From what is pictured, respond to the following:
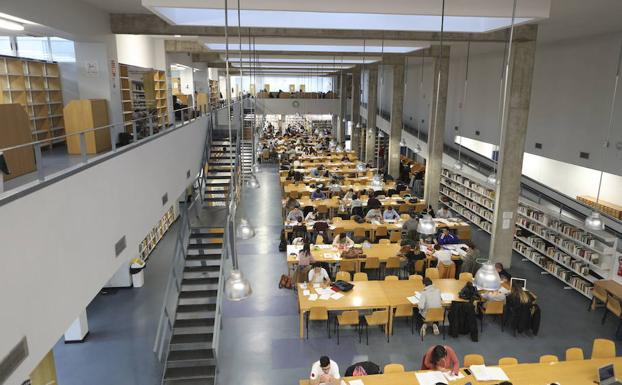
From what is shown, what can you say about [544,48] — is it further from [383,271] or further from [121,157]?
[121,157]

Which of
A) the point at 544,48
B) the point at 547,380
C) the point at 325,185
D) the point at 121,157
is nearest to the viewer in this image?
the point at 547,380

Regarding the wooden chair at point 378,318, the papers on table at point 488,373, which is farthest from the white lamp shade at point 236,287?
the wooden chair at point 378,318

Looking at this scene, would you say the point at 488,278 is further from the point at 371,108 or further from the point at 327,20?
the point at 371,108

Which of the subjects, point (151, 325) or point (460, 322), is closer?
point (460, 322)

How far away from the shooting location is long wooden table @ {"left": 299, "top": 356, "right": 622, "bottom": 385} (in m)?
5.32

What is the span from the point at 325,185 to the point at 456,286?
8375mm

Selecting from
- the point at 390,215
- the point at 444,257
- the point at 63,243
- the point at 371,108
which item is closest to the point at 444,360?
the point at 444,257

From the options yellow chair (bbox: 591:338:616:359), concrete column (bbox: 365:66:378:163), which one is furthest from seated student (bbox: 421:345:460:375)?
concrete column (bbox: 365:66:378:163)

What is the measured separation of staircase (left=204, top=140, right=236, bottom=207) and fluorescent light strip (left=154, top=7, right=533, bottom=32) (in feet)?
17.0

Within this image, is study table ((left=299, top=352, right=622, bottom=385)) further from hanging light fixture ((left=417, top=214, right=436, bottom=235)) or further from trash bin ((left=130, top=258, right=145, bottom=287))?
trash bin ((left=130, top=258, right=145, bottom=287))

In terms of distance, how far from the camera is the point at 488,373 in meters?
5.48

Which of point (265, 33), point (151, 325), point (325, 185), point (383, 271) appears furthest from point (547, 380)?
point (325, 185)

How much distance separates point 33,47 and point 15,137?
223 inches

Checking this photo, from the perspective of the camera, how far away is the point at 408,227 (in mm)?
10812
